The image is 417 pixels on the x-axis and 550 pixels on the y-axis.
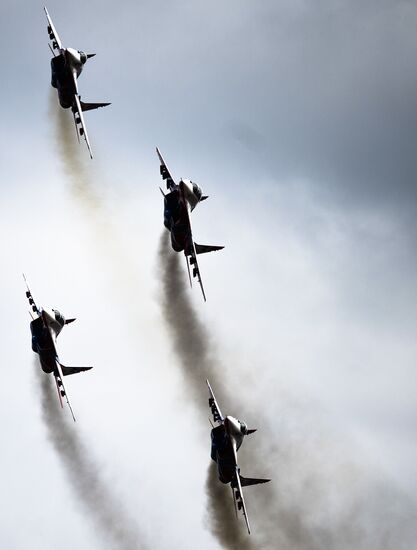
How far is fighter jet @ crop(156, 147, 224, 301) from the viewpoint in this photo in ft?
423

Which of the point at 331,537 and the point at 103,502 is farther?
the point at 331,537

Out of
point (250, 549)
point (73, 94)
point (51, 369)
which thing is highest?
point (73, 94)

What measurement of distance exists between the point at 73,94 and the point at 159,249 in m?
20.8

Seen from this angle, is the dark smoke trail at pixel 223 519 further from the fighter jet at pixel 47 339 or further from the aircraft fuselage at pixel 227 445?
the fighter jet at pixel 47 339

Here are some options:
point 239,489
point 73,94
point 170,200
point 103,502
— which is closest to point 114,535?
point 103,502

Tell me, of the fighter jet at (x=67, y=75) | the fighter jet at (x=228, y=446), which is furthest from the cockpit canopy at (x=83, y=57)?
the fighter jet at (x=228, y=446)

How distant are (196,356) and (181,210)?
19.1 metres

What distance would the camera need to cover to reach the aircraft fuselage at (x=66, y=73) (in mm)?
124562

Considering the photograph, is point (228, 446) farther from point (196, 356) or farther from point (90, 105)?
point (90, 105)

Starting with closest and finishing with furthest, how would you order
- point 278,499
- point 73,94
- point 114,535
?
point 73,94 → point 114,535 → point 278,499

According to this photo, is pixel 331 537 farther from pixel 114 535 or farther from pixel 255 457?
pixel 114 535

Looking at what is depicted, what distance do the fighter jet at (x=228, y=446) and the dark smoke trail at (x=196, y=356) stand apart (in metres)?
4.91

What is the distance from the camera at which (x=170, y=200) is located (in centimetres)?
12925

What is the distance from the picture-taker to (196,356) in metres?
140
